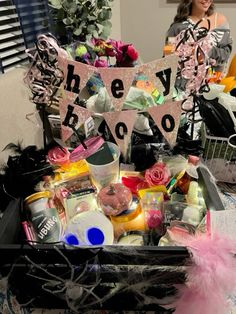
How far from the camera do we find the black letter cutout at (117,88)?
0.71 metres

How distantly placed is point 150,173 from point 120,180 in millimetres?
91

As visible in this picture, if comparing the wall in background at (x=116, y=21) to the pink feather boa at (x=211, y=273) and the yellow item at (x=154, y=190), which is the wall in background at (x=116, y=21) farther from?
the pink feather boa at (x=211, y=273)

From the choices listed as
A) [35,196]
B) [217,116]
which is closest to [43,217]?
[35,196]

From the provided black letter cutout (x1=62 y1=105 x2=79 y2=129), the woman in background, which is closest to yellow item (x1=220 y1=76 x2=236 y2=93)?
the woman in background

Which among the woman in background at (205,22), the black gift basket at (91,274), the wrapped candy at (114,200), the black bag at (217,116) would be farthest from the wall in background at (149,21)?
the black gift basket at (91,274)

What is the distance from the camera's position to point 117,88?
72 cm

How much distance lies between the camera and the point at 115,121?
0.77m

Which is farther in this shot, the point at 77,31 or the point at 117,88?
the point at 77,31

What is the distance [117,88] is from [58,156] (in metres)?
0.29

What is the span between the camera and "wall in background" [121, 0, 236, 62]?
2.41m

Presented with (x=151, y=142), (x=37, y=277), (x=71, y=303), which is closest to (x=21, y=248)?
(x=37, y=277)

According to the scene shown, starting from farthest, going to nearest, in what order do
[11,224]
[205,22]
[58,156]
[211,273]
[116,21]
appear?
[116,21] → [205,22] → [58,156] → [11,224] → [211,273]

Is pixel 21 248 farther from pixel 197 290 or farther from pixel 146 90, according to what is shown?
pixel 146 90

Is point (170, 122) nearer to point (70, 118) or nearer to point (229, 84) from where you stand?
point (70, 118)
